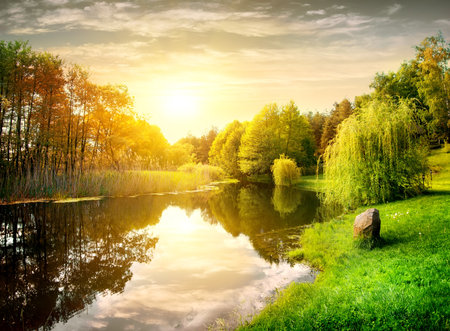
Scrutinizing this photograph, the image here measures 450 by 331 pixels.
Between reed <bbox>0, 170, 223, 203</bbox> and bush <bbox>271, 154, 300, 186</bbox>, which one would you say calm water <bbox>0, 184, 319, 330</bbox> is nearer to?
reed <bbox>0, 170, 223, 203</bbox>

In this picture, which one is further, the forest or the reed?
the reed

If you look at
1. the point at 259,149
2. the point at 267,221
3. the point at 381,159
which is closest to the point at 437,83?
the point at 259,149

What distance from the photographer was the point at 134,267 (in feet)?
22.4

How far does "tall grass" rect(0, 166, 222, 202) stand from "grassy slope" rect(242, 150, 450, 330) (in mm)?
13401

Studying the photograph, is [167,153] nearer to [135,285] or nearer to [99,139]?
[99,139]

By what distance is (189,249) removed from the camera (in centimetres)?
858

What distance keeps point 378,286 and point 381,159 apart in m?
9.00

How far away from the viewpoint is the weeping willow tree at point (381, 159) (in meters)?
11.6

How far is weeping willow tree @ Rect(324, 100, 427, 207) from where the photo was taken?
1160 cm

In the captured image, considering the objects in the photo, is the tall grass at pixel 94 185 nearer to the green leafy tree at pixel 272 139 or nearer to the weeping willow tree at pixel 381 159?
the weeping willow tree at pixel 381 159

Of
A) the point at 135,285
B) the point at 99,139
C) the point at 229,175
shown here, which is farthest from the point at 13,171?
the point at 229,175

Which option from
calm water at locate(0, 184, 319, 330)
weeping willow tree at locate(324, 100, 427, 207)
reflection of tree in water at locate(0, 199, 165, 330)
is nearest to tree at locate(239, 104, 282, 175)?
calm water at locate(0, 184, 319, 330)

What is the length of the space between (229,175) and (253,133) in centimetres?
887

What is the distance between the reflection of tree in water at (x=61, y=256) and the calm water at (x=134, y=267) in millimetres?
23
